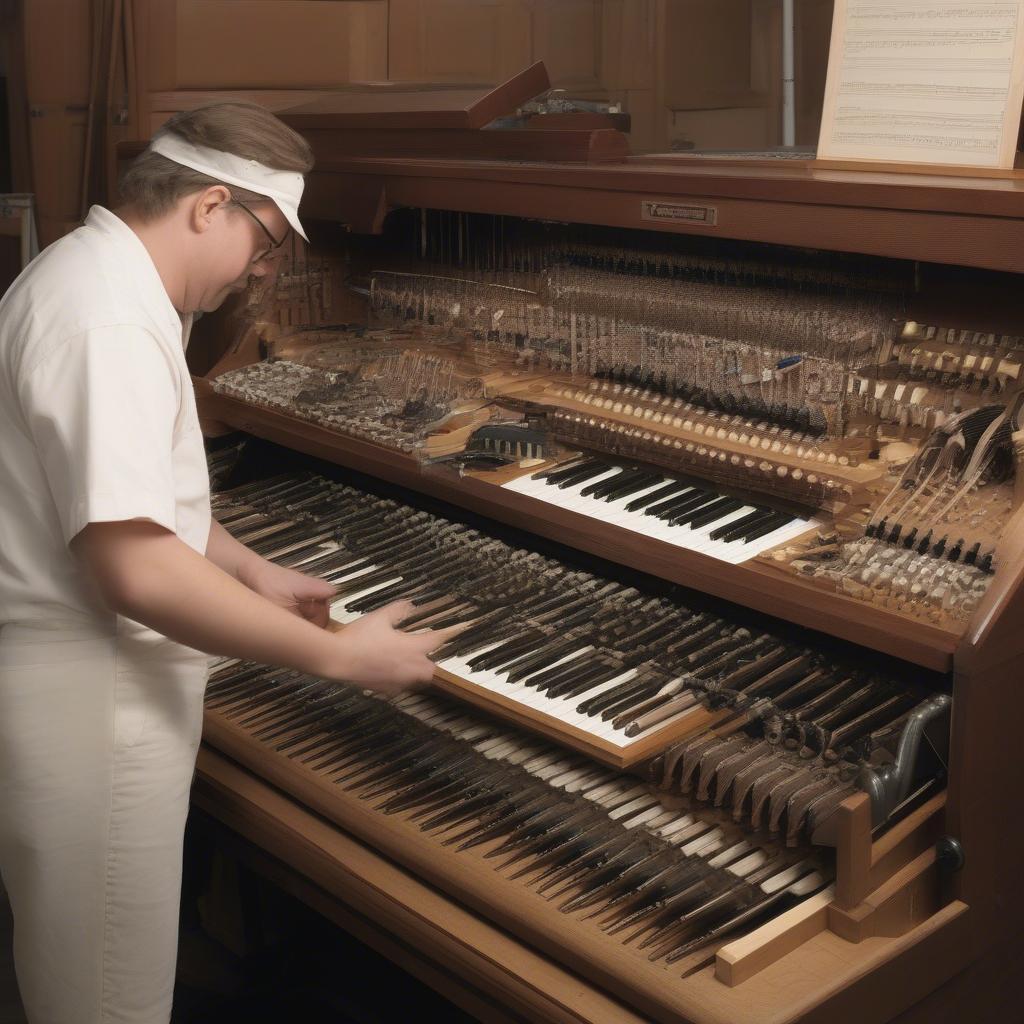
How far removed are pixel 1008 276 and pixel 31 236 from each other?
380 centimetres

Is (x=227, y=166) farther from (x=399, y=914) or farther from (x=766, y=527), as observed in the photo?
(x=399, y=914)

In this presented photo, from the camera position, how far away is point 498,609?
268 cm

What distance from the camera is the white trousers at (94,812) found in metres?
2.16

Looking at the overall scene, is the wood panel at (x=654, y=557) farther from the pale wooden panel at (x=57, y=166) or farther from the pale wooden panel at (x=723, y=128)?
the pale wooden panel at (x=723, y=128)

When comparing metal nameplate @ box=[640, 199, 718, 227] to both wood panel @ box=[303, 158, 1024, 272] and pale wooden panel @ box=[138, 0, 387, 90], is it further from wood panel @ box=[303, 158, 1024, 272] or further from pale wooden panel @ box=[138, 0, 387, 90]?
pale wooden panel @ box=[138, 0, 387, 90]

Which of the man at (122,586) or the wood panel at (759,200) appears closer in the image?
the man at (122,586)

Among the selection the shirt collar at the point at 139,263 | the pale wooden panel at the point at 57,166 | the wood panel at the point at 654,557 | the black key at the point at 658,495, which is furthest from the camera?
the pale wooden panel at the point at 57,166

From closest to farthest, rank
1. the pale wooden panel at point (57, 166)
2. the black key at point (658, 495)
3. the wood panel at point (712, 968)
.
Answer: the wood panel at point (712, 968)
the black key at point (658, 495)
the pale wooden panel at point (57, 166)

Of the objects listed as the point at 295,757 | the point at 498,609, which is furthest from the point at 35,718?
the point at 498,609

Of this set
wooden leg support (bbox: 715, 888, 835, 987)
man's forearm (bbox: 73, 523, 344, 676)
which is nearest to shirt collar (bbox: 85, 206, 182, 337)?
man's forearm (bbox: 73, 523, 344, 676)

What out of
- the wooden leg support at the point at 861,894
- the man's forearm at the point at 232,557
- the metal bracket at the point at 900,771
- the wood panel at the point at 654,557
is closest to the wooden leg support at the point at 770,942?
the wooden leg support at the point at 861,894

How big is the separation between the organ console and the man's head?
2.45ft

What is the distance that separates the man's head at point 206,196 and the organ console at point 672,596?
0.75 m

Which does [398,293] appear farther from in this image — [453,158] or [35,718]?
[35,718]
